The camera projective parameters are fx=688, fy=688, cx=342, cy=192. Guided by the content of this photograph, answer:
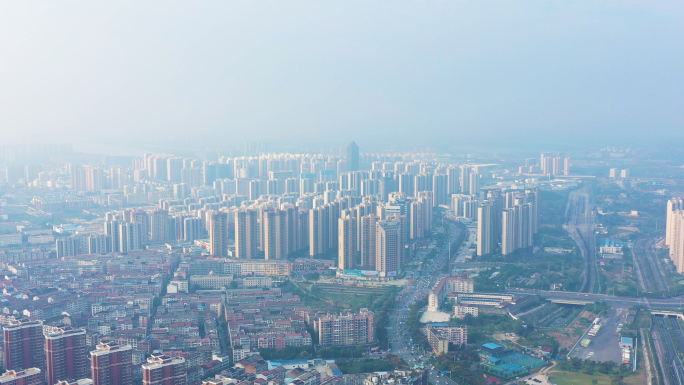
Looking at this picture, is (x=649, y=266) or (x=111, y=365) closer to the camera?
(x=111, y=365)

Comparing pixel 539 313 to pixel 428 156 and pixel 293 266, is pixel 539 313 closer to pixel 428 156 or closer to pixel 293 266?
pixel 293 266

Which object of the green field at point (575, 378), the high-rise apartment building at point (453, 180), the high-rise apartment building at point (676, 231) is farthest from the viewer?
the high-rise apartment building at point (453, 180)

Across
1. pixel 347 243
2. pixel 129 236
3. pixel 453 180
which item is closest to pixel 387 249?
pixel 347 243

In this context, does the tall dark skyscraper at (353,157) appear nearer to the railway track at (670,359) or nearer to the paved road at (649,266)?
the paved road at (649,266)

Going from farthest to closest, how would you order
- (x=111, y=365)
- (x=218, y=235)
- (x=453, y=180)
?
1. (x=453, y=180)
2. (x=218, y=235)
3. (x=111, y=365)

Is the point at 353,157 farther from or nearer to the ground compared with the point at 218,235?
farther from the ground

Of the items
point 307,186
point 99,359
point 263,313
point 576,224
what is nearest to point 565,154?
point 576,224

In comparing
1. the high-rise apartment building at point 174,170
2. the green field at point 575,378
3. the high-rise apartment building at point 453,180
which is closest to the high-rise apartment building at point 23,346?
the green field at point 575,378

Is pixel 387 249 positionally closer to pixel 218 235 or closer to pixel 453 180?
pixel 218 235
